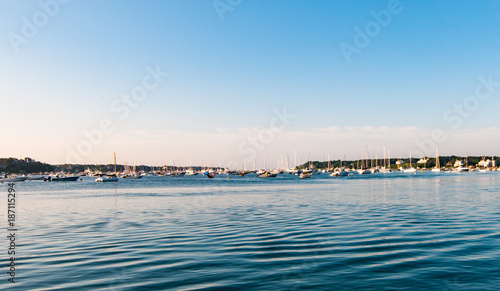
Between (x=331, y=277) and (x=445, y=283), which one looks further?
(x=331, y=277)

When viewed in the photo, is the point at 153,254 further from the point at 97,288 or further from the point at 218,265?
the point at 97,288

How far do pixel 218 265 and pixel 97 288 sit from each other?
16.1 feet

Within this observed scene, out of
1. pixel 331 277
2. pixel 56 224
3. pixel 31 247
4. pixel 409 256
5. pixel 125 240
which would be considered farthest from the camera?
pixel 56 224

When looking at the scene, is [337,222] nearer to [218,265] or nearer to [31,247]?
[218,265]

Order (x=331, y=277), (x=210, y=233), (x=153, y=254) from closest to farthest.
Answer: (x=331, y=277) → (x=153, y=254) → (x=210, y=233)

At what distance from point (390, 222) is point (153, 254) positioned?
18.3 m

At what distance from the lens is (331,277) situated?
13477mm

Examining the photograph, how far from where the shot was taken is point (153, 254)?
17.6 meters

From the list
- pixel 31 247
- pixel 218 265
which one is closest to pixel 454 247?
pixel 218 265

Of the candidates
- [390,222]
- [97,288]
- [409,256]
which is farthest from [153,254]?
[390,222]

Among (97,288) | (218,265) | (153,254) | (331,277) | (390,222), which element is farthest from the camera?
(390,222)

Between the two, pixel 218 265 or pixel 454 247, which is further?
pixel 454 247

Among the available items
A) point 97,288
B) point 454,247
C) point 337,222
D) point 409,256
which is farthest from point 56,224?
point 454,247

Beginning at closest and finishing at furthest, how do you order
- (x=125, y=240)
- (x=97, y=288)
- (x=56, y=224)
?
(x=97, y=288), (x=125, y=240), (x=56, y=224)
